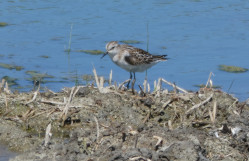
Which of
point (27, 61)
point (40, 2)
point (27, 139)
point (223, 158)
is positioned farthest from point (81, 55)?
point (223, 158)

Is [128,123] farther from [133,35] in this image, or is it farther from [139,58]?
[133,35]

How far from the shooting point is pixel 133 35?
44.0ft

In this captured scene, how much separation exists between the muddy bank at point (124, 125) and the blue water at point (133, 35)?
266 cm

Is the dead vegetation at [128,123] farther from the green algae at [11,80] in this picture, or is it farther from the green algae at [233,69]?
the green algae at [233,69]

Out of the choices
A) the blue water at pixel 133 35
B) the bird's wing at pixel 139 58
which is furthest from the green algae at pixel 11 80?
the bird's wing at pixel 139 58

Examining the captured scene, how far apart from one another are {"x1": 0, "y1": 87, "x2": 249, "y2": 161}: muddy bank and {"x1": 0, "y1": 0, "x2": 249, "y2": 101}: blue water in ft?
8.73

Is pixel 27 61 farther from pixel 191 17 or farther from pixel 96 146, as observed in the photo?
pixel 96 146

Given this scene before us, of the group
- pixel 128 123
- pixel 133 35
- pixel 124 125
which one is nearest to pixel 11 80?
pixel 133 35

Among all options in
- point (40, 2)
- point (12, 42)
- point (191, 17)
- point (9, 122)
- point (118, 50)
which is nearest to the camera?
point (9, 122)

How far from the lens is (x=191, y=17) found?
48.6ft

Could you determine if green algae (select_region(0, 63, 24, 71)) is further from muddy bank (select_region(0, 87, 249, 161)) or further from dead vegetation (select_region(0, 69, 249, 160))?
muddy bank (select_region(0, 87, 249, 161))

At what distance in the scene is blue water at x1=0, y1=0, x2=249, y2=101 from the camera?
11398 millimetres

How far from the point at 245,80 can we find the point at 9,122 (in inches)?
201

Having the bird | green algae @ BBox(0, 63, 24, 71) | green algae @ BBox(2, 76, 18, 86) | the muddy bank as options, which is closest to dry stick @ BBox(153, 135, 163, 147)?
the muddy bank
